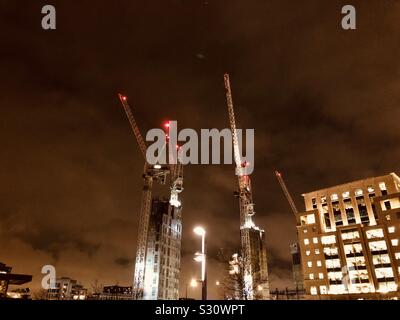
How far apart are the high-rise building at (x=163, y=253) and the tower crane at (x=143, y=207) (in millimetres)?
3104

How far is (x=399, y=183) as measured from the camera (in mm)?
99125

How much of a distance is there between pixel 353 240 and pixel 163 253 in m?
84.5

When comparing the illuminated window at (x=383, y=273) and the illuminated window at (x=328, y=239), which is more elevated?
the illuminated window at (x=328, y=239)

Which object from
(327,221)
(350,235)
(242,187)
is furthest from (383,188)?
(242,187)

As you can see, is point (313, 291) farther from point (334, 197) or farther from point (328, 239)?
point (334, 197)

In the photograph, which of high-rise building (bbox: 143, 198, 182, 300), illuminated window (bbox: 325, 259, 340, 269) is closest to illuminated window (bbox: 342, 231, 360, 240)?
illuminated window (bbox: 325, 259, 340, 269)

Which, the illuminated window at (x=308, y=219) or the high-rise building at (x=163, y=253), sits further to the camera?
the high-rise building at (x=163, y=253)

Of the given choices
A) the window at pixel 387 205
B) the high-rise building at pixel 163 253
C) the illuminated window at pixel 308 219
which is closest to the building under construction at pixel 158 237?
the high-rise building at pixel 163 253

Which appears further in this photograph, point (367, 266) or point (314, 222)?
point (314, 222)

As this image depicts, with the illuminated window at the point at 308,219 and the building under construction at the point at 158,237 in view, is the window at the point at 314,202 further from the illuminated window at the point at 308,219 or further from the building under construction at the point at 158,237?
the building under construction at the point at 158,237

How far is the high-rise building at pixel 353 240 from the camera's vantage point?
283 ft
